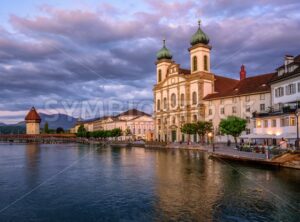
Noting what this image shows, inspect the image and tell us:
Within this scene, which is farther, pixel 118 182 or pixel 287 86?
pixel 287 86

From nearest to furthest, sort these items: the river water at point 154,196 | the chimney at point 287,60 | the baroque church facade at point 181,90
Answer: the river water at point 154,196 < the chimney at point 287,60 < the baroque church facade at point 181,90

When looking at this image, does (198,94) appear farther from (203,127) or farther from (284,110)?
(284,110)

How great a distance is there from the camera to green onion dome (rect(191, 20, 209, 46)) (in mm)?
86438

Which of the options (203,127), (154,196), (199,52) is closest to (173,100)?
(199,52)

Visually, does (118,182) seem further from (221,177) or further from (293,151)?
(293,151)

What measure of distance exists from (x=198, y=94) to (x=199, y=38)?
15789 mm

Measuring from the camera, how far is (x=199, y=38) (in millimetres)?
86562

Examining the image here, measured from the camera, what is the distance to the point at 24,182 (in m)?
26.7

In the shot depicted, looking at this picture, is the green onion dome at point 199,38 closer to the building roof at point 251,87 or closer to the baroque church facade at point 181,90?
the baroque church facade at point 181,90

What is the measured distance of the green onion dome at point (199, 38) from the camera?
8644cm

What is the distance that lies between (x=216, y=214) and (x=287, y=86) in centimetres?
3582

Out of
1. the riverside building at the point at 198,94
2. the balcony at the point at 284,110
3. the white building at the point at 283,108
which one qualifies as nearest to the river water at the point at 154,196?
the white building at the point at 283,108

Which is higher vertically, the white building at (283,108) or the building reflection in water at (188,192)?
the white building at (283,108)

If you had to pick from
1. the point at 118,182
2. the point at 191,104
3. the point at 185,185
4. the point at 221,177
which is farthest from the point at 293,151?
the point at 191,104
